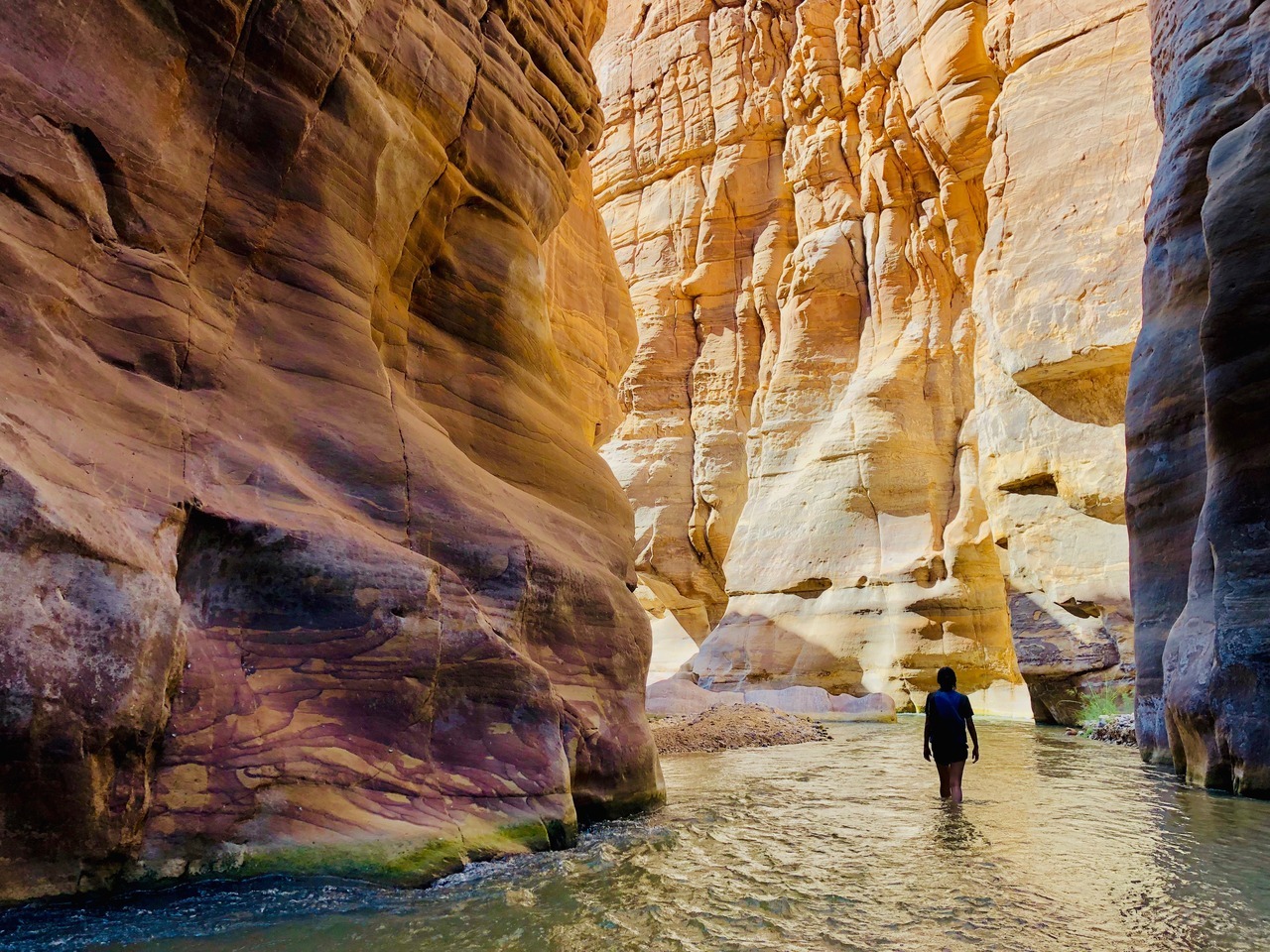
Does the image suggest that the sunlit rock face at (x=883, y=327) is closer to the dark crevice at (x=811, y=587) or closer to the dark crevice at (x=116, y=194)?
the dark crevice at (x=811, y=587)

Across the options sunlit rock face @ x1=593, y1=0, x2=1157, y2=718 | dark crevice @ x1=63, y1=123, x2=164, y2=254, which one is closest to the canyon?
dark crevice @ x1=63, y1=123, x2=164, y2=254

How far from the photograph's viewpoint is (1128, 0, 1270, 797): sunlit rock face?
8.05 meters

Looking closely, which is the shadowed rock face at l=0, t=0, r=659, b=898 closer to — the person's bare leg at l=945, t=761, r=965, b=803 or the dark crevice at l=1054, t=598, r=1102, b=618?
the person's bare leg at l=945, t=761, r=965, b=803

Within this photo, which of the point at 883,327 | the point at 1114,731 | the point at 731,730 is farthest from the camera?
the point at 883,327

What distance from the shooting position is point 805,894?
4867 mm

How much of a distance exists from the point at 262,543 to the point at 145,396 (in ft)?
3.99

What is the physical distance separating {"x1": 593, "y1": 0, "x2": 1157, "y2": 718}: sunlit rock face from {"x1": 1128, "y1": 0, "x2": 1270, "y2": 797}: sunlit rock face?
707cm

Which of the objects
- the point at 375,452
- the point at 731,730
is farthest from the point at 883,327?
the point at 375,452

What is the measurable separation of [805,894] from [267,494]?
4.08 m

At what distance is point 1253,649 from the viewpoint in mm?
7887

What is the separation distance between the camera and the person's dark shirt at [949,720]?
8.10 metres

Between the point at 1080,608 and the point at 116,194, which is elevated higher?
the point at 116,194

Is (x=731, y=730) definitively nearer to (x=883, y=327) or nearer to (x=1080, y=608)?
(x=1080, y=608)

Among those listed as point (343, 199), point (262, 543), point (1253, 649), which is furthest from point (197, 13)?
point (1253, 649)
